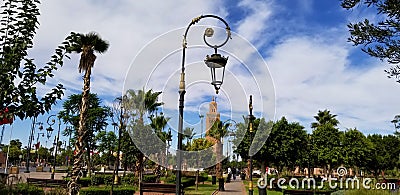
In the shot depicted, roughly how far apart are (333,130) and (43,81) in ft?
125

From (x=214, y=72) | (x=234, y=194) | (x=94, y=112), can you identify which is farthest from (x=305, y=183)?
(x=94, y=112)

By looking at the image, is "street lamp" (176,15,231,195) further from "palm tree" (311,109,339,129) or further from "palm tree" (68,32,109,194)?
"palm tree" (311,109,339,129)

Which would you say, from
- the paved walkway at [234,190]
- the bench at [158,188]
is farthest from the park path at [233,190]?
the bench at [158,188]

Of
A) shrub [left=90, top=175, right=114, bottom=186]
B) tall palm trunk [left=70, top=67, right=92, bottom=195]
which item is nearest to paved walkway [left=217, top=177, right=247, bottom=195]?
shrub [left=90, top=175, right=114, bottom=186]

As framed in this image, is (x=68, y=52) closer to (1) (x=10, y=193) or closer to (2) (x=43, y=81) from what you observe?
(2) (x=43, y=81)

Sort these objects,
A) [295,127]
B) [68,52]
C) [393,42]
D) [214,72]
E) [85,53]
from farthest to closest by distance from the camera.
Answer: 1. [295,127]
2. [85,53]
3. [393,42]
4. [214,72]
5. [68,52]

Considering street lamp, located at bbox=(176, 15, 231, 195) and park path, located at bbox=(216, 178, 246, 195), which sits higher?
street lamp, located at bbox=(176, 15, 231, 195)

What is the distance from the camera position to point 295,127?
30828 mm

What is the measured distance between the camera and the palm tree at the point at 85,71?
13.3m

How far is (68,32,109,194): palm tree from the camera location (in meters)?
13.3

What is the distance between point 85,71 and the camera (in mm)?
14188

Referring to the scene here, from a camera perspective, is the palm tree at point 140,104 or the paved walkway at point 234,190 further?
the palm tree at point 140,104

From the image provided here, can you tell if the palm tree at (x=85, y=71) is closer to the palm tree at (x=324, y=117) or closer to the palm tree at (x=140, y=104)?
the palm tree at (x=140, y=104)

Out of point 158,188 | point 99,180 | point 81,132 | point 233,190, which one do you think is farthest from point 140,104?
point 81,132
